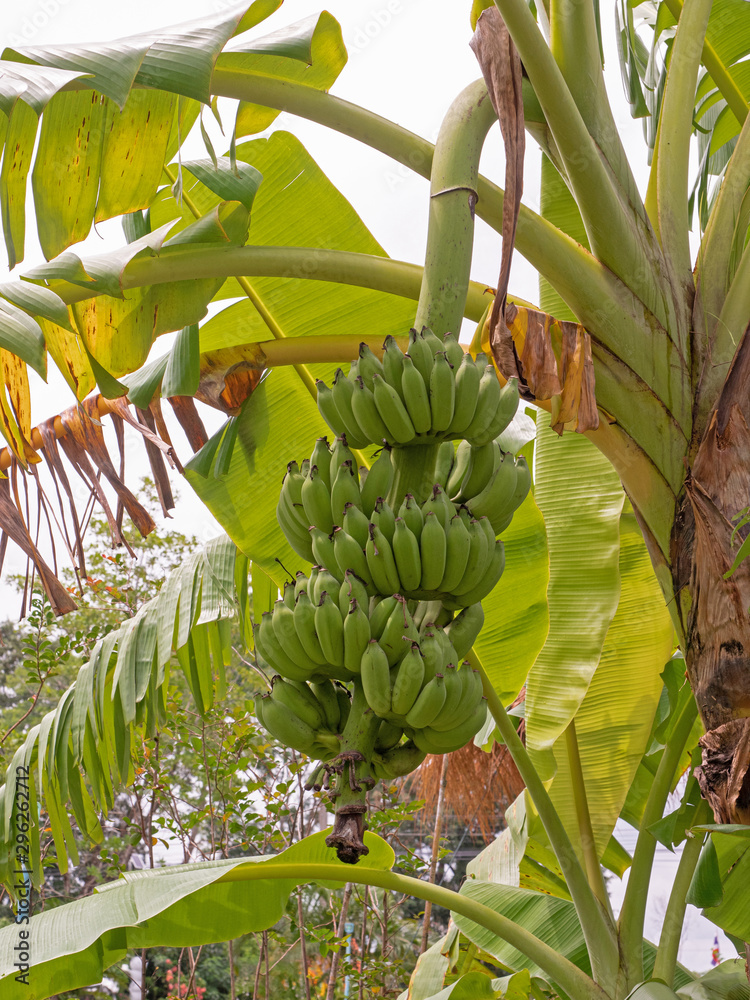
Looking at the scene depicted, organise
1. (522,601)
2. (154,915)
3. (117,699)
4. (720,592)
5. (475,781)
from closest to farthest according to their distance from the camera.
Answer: (720,592), (154,915), (522,601), (117,699), (475,781)

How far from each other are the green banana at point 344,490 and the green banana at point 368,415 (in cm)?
5

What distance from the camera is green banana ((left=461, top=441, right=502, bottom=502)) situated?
3.46 ft

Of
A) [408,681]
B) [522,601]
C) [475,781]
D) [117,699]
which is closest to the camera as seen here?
[408,681]

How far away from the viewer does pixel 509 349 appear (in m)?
1.25

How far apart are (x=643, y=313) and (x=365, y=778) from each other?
0.93 metres

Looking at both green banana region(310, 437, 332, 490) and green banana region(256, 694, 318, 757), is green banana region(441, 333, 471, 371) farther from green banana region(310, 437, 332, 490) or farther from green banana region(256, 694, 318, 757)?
green banana region(256, 694, 318, 757)

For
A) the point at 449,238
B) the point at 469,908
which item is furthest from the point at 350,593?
the point at 469,908

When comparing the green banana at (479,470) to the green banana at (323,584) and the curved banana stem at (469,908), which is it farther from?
the curved banana stem at (469,908)

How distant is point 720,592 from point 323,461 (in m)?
0.67

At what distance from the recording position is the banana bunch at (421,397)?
956 millimetres

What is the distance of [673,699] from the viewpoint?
1.76 m

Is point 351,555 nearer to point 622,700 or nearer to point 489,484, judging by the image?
point 489,484

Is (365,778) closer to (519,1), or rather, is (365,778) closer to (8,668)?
(519,1)

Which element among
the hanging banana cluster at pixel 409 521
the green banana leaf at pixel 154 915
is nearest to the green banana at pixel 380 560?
the hanging banana cluster at pixel 409 521
